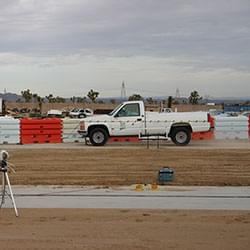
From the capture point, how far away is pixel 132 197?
37.9 ft

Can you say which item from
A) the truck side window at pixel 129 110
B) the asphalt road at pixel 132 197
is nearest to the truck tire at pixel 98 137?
the truck side window at pixel 129 110

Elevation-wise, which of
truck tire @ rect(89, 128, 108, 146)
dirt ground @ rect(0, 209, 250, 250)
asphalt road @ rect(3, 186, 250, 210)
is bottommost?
dirt ground @ rect(0, 209, 250, 250)

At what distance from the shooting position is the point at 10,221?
9.27 meters

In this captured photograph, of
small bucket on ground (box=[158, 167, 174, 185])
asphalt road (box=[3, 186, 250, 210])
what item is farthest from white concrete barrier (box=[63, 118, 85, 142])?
asphalt road (box=[3, 186, 250, 210])

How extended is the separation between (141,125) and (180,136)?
65.2 inches

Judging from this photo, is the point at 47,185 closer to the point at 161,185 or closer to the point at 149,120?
the point at 161,185

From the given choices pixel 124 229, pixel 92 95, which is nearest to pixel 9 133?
pixel 124 229

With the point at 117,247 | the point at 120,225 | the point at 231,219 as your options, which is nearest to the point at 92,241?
Result: the point at 117,247

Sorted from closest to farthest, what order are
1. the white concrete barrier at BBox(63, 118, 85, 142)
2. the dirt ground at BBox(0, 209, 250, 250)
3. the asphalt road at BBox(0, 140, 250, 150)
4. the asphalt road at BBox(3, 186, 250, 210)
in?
the dirt ground at BBox(0, 209, 250, 250) < the asphalt road at BBox(3, 186, 250, 210) < the asphalt road at BBox(0, 140, 250, 150) < the white concrete barrier at BBox(63, 118, 85, 142)

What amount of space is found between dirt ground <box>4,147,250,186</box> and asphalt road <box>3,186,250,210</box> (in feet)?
2.84

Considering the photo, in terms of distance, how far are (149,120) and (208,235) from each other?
16.5 meters

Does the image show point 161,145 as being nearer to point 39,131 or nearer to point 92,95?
point 39,131

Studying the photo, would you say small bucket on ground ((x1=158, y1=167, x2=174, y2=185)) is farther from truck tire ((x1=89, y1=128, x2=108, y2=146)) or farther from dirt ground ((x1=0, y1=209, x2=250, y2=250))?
truck tire ((x1=89, y1=128, x2=108, y2=146))

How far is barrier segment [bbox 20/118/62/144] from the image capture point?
25969 millimetres
